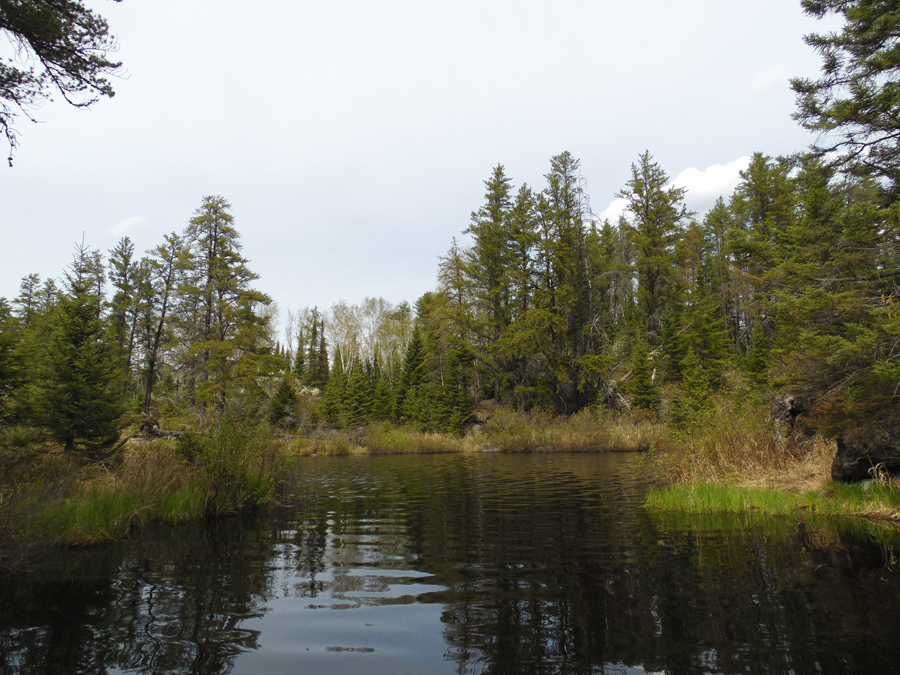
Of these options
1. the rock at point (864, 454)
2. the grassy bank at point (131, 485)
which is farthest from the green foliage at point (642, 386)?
the grassy bank at point (131, 485)

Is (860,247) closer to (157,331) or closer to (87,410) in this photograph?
(87,410)

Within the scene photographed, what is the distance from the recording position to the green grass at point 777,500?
765 cm

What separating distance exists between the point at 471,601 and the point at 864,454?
25.6 ft

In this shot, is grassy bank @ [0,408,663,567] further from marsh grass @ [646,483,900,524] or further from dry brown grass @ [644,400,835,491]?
dry brown grass @ [644,400,835,491]

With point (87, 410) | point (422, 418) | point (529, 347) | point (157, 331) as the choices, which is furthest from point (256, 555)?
point (157, 331)

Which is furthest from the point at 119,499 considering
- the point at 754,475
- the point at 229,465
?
the point at 754,475

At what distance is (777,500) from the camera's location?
8641 mm

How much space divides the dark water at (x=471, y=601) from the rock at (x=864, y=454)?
1.94m

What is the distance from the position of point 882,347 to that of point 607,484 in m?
7.33

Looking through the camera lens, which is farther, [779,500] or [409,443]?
[409,443]

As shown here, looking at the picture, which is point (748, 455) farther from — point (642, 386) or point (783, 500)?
point (642, 386)

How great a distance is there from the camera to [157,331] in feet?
119

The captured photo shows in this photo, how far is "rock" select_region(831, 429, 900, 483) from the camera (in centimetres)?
802

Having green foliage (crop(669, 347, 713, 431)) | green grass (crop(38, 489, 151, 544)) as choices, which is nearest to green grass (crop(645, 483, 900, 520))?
green foliage (crop(669, 347, 713, 431))
